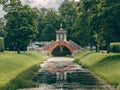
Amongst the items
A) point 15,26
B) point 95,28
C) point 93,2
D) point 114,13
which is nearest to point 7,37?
point 15,26

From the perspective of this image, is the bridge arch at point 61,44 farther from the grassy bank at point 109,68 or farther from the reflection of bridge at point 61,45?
the grassy bank at point 109,68

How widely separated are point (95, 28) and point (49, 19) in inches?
4164

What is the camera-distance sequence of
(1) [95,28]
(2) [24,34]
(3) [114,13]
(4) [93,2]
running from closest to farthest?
(3) [114,13]
(1) [95,28]
(4) [93,2]
(2) [24,34]

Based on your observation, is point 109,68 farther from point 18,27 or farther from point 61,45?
point 61,45

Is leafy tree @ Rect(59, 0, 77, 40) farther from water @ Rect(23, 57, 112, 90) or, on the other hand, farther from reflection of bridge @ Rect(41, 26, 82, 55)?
water @ Rect(23, 57, 112, 90)

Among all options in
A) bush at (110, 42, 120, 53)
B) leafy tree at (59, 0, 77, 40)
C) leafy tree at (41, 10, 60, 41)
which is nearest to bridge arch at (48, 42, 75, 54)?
leafy tree at (59, 0, 77, 40)

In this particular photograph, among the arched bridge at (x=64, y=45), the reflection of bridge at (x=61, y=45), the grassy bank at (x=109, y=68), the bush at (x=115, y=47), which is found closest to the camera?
the grassy bank at (x=109, y=68)

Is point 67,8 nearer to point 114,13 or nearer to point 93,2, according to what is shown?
point 93,2

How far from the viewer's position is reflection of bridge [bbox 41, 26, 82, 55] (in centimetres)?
14725

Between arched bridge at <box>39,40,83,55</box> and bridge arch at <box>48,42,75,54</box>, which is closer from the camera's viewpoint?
arched bridge at <box>39,40,83,55</box>

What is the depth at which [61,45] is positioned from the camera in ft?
504

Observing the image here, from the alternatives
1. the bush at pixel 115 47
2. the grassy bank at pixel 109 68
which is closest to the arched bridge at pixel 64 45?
the bush at pixel 115 47

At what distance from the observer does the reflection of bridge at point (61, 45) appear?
147250 mm

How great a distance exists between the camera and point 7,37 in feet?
318
